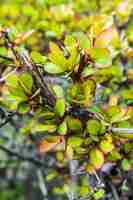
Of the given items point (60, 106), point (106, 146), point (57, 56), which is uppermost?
point (57, 56)

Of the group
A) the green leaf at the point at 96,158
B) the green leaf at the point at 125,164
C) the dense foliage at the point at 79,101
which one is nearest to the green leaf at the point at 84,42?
the dense foliage at the point at 79,101

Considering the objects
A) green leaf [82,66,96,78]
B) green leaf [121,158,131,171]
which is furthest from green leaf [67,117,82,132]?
green leaf [121,158,131,171]

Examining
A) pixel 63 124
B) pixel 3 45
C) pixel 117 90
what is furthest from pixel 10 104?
pixel 117 90

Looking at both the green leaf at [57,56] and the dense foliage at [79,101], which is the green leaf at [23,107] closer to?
the dense foliage at [79,101]

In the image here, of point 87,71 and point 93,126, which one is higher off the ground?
point 87,71

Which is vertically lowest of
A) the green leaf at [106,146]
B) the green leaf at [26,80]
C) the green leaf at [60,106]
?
the green leaf at [106,146]

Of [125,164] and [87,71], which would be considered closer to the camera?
[87,71]

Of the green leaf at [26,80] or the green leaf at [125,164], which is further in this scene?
the green leaf at [125,164]

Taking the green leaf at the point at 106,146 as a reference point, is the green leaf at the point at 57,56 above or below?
above

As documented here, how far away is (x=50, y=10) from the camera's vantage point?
60.6 inches

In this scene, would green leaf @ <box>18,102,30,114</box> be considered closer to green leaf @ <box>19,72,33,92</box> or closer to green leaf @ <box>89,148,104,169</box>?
green leaf @ <box>19,72,33,92</box>

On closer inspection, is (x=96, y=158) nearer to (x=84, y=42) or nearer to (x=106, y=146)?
(x=106, y=146)

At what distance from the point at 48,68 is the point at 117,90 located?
518 millimetres

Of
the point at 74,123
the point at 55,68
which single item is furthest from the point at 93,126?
the point at 55,68
